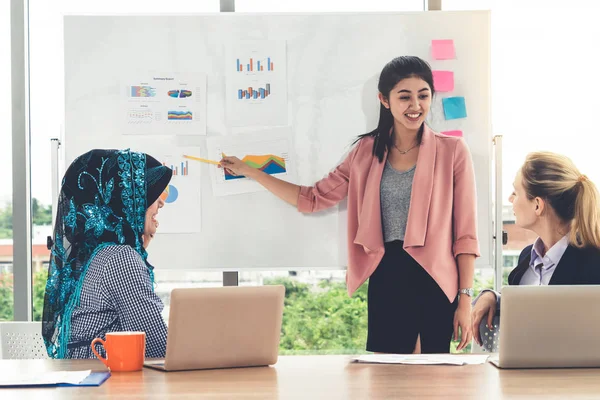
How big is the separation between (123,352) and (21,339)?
3.81 ft

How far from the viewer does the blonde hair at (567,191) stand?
238 cm

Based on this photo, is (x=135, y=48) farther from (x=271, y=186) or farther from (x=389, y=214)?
(x=389, y=214)

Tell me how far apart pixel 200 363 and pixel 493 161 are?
1.94 meters

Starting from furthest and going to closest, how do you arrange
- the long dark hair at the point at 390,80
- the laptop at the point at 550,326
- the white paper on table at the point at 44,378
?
the long dark hair at the point at 390,80 → the laptop at the point at 550,326 → the white paper on table at the point at 44,378

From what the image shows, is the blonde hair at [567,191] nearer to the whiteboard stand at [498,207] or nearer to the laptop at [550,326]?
the whiteboard stand at [498,207]

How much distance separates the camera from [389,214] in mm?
2994

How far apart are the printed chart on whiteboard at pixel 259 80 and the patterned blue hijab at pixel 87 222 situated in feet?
3.50

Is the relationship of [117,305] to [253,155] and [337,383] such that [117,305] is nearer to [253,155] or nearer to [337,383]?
[337,383]

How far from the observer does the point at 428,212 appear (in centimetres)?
295

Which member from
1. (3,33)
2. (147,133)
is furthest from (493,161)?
(3,33)

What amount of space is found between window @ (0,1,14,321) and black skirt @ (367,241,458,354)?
5.43 ft

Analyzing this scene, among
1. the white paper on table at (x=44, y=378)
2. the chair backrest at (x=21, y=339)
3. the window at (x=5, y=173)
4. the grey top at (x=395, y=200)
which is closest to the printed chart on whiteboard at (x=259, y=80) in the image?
the grey top at (x=395, y=200)

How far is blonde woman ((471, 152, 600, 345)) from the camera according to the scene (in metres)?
2.31

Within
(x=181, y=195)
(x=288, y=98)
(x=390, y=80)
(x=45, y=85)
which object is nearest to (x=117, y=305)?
(x=181, y=195)
